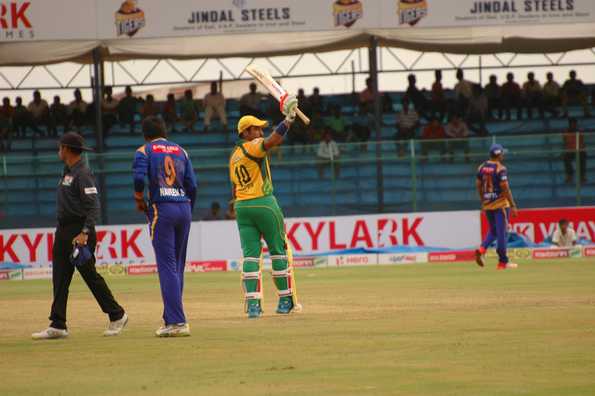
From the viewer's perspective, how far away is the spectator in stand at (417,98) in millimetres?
37500

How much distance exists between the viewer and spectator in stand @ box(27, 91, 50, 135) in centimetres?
3769

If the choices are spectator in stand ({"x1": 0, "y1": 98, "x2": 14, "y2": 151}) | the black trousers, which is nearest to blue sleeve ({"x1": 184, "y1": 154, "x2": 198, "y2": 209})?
the black trousers

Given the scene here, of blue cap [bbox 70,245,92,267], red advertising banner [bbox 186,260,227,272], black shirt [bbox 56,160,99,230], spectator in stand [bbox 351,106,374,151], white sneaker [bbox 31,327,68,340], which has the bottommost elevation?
red advertising banner [bbox 186,260,227,272]

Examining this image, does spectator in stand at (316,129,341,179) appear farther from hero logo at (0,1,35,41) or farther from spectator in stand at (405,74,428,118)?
hero logo at (0,1,35,41)

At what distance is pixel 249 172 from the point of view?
49.6 ft

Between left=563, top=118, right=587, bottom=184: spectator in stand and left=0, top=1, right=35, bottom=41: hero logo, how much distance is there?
13909 millimetres

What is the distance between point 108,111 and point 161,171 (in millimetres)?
25216

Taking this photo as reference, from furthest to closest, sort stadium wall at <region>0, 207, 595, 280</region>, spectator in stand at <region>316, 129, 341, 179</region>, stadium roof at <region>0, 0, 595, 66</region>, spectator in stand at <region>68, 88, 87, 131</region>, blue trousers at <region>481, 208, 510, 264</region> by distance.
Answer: spectator in stand at <region>68, 88, 87, 131</region> < stadium roof at <region>0, 0, 595, 66</region> < spectator in stand at <region>316, 129, 341, 179</region> < stadium wall at <region>0, 207, 595, 280</region> < blue trousers at <region>481, 208, 510, 264</region>

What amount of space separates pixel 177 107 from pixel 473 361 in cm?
3045

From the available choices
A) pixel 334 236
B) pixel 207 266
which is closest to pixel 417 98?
pixel 334 236

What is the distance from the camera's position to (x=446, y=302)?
16.5 m

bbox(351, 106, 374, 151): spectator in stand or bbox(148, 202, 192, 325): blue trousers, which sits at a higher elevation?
bbox(351, 106, 374, 151): spectator in stand

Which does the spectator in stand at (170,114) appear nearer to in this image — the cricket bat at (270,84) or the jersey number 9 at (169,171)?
the cricket bat at (270,84)

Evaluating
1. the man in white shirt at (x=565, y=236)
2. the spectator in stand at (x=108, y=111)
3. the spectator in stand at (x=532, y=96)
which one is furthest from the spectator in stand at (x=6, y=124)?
the man in white shirt at (x=565, y=236)
